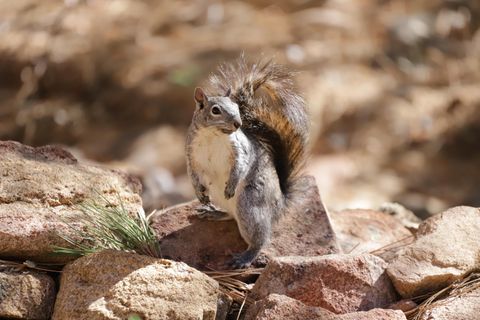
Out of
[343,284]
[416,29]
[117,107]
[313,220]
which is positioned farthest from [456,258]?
[416,29]

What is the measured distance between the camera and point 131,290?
9.92 feet

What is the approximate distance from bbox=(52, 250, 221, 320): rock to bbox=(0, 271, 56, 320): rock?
0.07 meters

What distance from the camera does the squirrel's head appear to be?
361cm

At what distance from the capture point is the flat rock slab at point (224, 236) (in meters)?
3.71

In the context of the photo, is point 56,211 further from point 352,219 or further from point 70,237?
point 352,219

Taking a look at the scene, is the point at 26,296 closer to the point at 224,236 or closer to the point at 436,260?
the point at 224,236

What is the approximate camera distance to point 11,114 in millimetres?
8977

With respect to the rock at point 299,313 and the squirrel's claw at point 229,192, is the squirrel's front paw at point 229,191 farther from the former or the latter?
the rock at point 299,313

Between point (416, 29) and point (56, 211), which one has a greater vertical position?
point (416, 29)

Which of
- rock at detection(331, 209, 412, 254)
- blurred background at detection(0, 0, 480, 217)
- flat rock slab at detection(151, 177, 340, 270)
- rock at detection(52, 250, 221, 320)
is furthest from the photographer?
blurred background at detection(0, 0, 480, 217)

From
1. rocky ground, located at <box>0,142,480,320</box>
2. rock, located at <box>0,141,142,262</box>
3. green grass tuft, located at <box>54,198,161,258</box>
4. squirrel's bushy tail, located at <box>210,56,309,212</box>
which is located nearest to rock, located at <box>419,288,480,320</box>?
rocky ground, located at <box>0,142,480,320</box>

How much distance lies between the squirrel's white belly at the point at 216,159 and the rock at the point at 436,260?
85 centimetres

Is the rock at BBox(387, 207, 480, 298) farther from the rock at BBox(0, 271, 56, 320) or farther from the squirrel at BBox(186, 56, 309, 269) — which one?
the rock at BBox(0, 271, 56, 320)

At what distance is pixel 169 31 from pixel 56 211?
6.97 m
